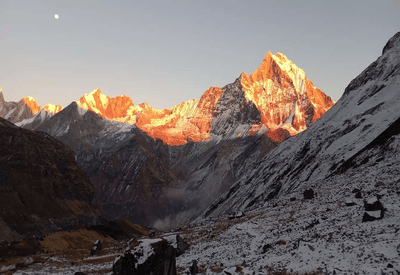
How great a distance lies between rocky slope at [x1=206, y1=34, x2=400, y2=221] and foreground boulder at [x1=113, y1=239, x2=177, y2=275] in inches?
1286

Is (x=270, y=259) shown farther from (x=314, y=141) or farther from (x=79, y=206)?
(x=79, y=206)

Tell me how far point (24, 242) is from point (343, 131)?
267 ft

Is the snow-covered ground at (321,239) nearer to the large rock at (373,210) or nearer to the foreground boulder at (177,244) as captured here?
the large rock at (373,210)

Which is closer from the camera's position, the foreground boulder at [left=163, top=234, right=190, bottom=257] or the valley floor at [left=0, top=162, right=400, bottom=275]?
the valley floor at [left=0, top=162, right=400, bottom=275]

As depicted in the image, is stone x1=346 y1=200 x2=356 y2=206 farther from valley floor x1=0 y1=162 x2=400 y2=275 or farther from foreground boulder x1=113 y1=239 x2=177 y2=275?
foreground boulder x1=113 y1=239 x2=177 y2=275

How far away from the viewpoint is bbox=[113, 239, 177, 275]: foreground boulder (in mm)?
25422

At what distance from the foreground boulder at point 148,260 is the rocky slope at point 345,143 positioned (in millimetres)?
32662

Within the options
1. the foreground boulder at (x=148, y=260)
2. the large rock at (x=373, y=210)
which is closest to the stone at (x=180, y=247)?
the foreground boulder at (x=148, y=260)

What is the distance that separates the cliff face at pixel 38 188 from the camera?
433ft

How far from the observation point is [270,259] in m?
30.2

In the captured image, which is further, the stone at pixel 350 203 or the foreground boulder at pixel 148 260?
the stone at pixel 350 203

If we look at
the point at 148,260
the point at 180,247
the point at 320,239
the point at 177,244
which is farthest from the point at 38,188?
the point at 320,239

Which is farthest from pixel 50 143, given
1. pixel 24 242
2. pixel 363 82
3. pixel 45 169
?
pixel 363 82

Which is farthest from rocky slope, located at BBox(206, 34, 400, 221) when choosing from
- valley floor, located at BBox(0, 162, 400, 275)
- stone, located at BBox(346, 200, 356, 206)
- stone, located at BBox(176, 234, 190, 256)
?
stone, located at BBox(176, 234, 190, 256)
